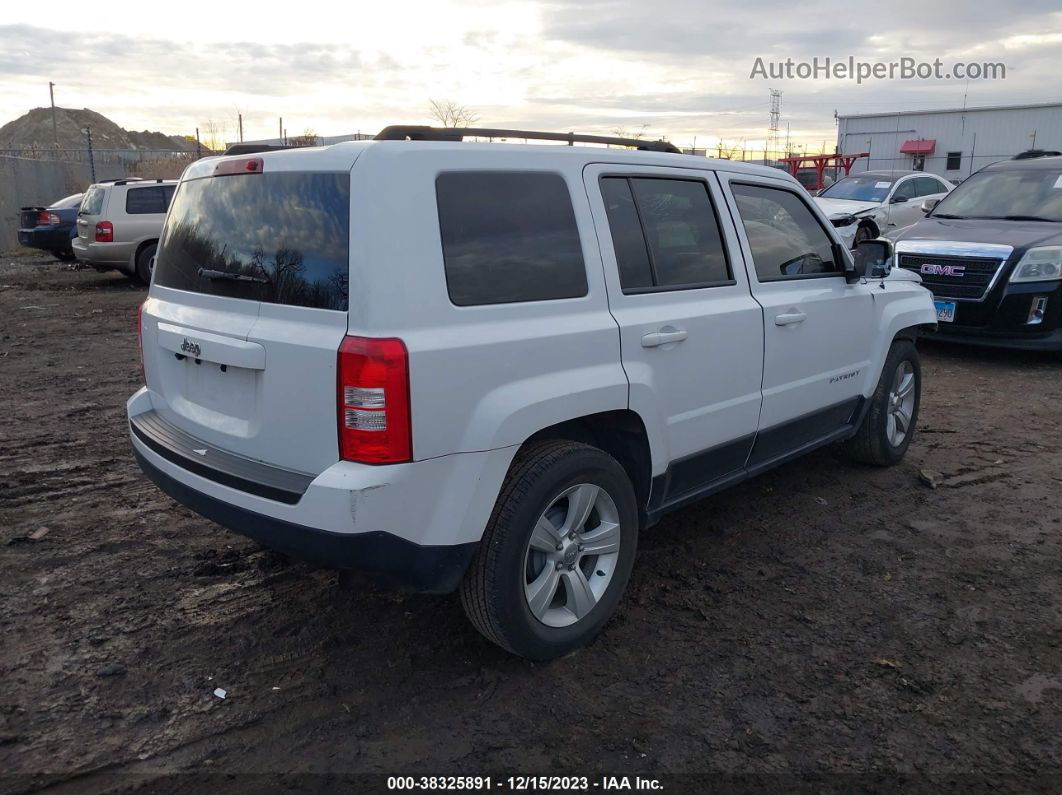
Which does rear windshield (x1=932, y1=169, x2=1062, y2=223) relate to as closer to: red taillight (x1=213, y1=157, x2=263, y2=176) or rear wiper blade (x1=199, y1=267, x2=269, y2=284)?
red taillight (x1=213, y1=157, x2=263, y2=176)

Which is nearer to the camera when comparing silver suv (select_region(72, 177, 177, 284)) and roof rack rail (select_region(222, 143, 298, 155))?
roof rack rail (select_region(222, 143, 298, 155))

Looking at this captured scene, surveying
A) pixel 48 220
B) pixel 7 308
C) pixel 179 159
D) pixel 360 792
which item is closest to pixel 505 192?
pixel 360 792

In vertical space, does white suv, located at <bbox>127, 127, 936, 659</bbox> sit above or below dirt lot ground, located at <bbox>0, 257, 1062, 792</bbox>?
above

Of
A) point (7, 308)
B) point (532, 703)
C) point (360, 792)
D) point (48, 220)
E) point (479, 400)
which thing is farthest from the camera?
point (48, 220)

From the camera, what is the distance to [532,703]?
10.1 ft

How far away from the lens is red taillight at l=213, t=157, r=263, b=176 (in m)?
3.18

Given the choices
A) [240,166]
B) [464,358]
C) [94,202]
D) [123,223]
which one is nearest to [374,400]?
[464,358]

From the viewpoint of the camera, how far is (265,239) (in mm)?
3088

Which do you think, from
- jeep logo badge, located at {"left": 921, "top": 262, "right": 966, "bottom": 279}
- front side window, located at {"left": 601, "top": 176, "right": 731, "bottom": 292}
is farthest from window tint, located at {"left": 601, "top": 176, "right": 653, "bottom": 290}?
jeep logo badge, located at {"left": 921, "top": 262, "right": 966, "bottom": 279}

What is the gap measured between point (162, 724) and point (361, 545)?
99 centimetres

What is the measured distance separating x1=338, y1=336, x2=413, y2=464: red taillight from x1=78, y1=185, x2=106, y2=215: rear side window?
1365 centimetres

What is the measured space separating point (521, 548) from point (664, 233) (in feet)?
5.07

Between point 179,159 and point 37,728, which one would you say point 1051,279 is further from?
point 179,159

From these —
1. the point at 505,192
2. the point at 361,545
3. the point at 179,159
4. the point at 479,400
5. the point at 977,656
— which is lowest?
the point at 977,656
